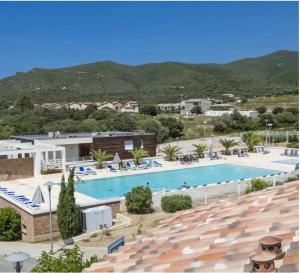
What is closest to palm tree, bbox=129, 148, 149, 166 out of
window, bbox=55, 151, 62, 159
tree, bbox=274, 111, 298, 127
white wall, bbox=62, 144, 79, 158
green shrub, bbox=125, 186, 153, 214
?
white wall, bbox=62, 144, 79, 158

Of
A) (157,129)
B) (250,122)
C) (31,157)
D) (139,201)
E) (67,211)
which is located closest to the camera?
(67,211)

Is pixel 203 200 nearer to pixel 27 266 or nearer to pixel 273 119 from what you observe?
pixel 27 266

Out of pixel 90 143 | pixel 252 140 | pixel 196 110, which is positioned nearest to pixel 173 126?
pixel 252 140

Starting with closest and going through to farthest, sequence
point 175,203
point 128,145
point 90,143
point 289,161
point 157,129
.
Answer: point 175,203
point 90,143
point 289,161
point 128,145
point 157,129

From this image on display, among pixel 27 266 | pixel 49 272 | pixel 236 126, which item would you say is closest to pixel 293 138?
pixel 236 126

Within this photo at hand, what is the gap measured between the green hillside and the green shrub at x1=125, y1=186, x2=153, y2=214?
89511 mm

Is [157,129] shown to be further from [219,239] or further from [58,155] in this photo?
[219,239]

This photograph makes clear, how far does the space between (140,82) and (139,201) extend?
144m

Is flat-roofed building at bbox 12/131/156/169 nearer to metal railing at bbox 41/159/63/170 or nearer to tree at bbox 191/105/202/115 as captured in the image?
metal railing at bbox 41/159/63/170

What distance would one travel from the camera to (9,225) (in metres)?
17.0

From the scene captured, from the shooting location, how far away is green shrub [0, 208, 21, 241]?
55.3ft

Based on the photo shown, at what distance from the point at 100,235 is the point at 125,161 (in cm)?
1426

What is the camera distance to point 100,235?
16594mm

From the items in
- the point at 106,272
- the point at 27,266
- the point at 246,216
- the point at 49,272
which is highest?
the point at 246,216
